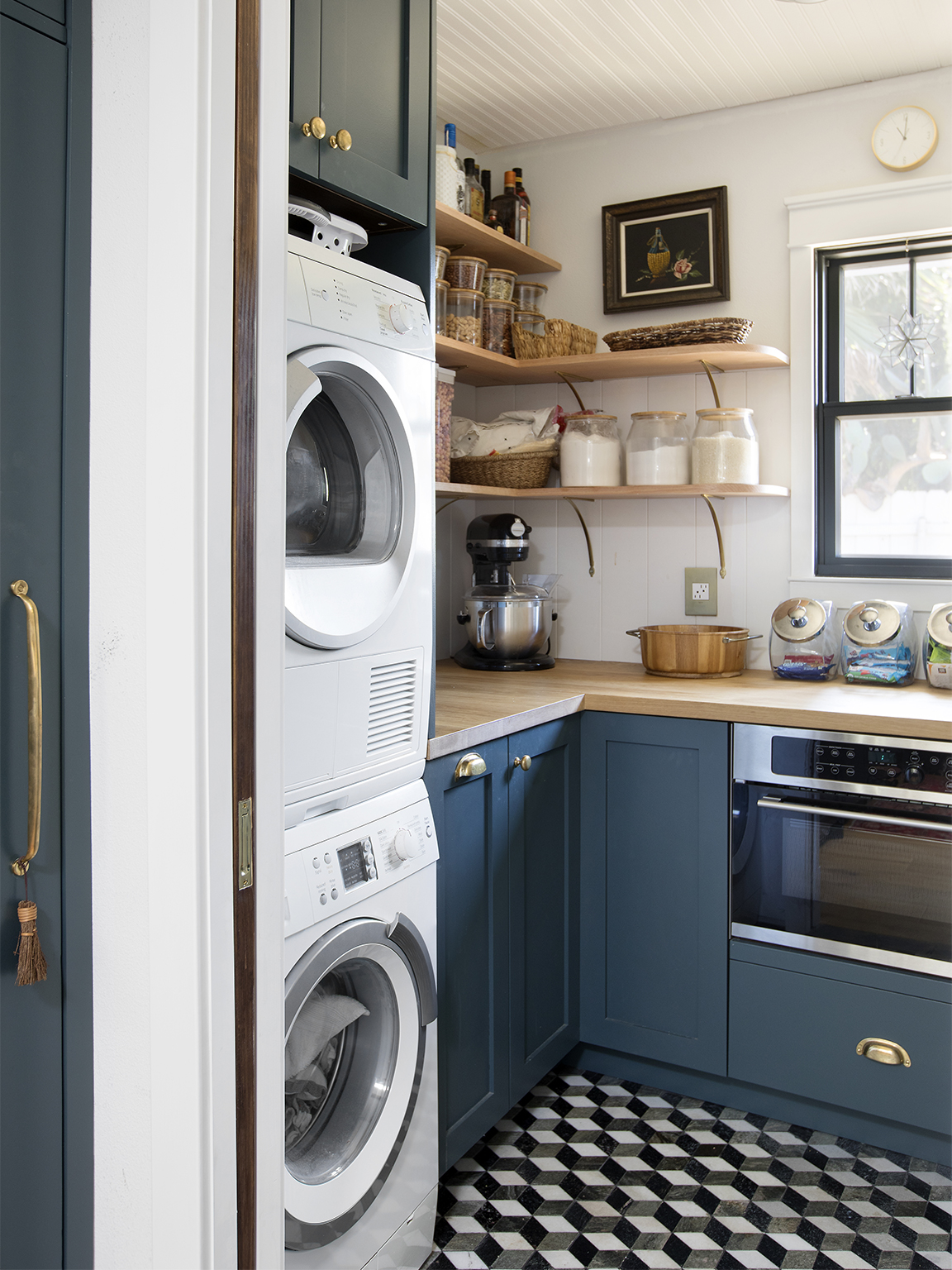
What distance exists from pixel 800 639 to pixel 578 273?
133 centimetres

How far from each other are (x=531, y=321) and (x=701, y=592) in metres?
0.93

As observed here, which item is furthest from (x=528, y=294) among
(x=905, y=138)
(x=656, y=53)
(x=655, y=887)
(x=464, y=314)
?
(x=655, y=887)

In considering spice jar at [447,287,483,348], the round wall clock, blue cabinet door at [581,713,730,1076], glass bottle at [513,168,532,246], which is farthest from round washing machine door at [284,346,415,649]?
the round wall clock

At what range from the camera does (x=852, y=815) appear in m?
2.20

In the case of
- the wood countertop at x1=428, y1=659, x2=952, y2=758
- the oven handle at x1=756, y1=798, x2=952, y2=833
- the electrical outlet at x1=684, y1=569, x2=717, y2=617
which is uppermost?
the electrical outlet at x1=684, y1=569, x2=717, y2=617

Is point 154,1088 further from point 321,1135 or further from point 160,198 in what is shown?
point 160,198

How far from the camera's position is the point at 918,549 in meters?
2.76

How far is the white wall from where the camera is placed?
277cm

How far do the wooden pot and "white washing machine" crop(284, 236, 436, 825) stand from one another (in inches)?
42.4

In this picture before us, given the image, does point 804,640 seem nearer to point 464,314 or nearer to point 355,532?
point 464,314

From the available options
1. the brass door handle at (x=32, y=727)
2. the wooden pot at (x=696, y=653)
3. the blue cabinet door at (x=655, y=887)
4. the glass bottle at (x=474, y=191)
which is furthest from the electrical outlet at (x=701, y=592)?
the brass door handle at (x=32, y=727)

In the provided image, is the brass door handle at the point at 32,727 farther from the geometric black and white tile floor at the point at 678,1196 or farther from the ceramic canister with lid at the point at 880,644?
the ceramic canister with lid at the point at 880,644

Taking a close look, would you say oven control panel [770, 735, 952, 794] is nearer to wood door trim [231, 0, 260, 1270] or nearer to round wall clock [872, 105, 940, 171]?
wood door trim [231, 0, 260, 1270]

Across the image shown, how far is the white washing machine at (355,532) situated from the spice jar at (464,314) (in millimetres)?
859
